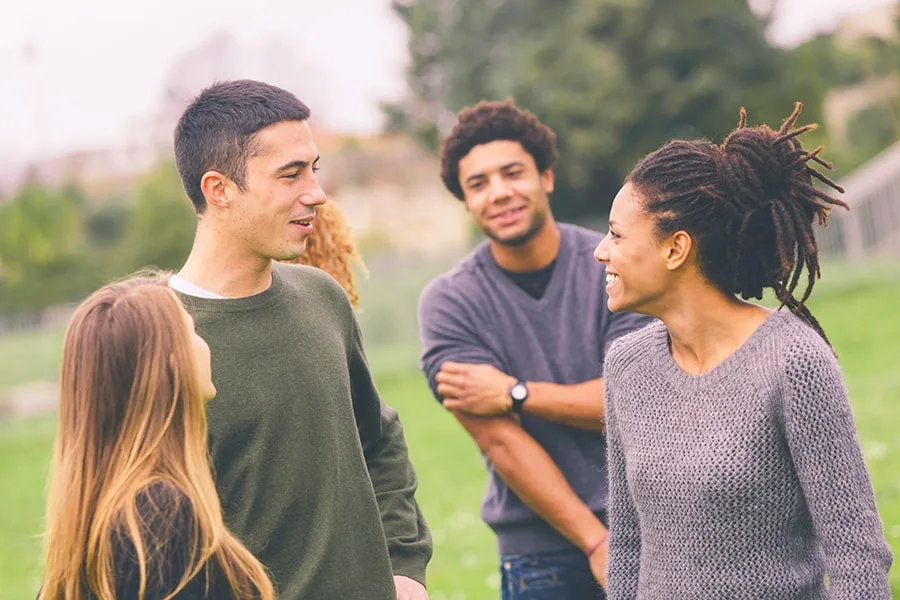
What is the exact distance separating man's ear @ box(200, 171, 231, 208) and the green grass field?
3.00 m

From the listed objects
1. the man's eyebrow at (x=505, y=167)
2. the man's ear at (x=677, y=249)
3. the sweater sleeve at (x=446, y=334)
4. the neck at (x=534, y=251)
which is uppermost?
the man's eyebrow at (x=505, y=167)

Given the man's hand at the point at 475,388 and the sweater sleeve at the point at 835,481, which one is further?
the man's hand at the point at 475,388

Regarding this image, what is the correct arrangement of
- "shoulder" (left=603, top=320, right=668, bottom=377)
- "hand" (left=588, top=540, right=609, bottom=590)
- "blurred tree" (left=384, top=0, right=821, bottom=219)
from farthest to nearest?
"blurred tree" (left=384, top=0, right=821, bottom=219) < "hand" (left=588, top=540, right=609, bottom=590) < "shoulder" (left=603, top=320, right=668, bottom=377)

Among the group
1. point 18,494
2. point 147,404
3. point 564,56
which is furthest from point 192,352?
point 564,56

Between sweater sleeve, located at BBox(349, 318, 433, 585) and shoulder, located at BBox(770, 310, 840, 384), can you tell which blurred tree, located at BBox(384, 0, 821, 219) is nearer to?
sweater sleeve, located at BBox(349, 318, 433, 585)

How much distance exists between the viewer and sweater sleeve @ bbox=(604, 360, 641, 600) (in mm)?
3477

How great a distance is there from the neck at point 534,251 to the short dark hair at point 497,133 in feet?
1.15

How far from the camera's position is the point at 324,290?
146 inches

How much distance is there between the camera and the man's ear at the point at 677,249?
329 cm

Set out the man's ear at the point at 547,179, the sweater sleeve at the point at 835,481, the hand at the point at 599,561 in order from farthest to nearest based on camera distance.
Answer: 1. the man's ear at the point at 547,179
2. the hand at the point at 599,561
3. the sweater sleeve at the point at 835,481

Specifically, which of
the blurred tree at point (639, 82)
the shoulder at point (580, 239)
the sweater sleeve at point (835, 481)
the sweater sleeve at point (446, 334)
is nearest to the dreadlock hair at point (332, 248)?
the sweater sleeve at point (446, 334)

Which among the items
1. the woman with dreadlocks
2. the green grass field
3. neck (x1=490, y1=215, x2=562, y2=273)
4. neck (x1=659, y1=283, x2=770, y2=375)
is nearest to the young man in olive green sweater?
the woman with dreadlocks

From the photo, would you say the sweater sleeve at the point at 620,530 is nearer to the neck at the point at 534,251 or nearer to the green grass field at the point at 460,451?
the neck at the point at 534,251

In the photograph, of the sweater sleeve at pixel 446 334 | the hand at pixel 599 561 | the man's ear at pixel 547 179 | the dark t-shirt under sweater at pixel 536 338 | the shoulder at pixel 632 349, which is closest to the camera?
the shoulder at pixel 632 349
